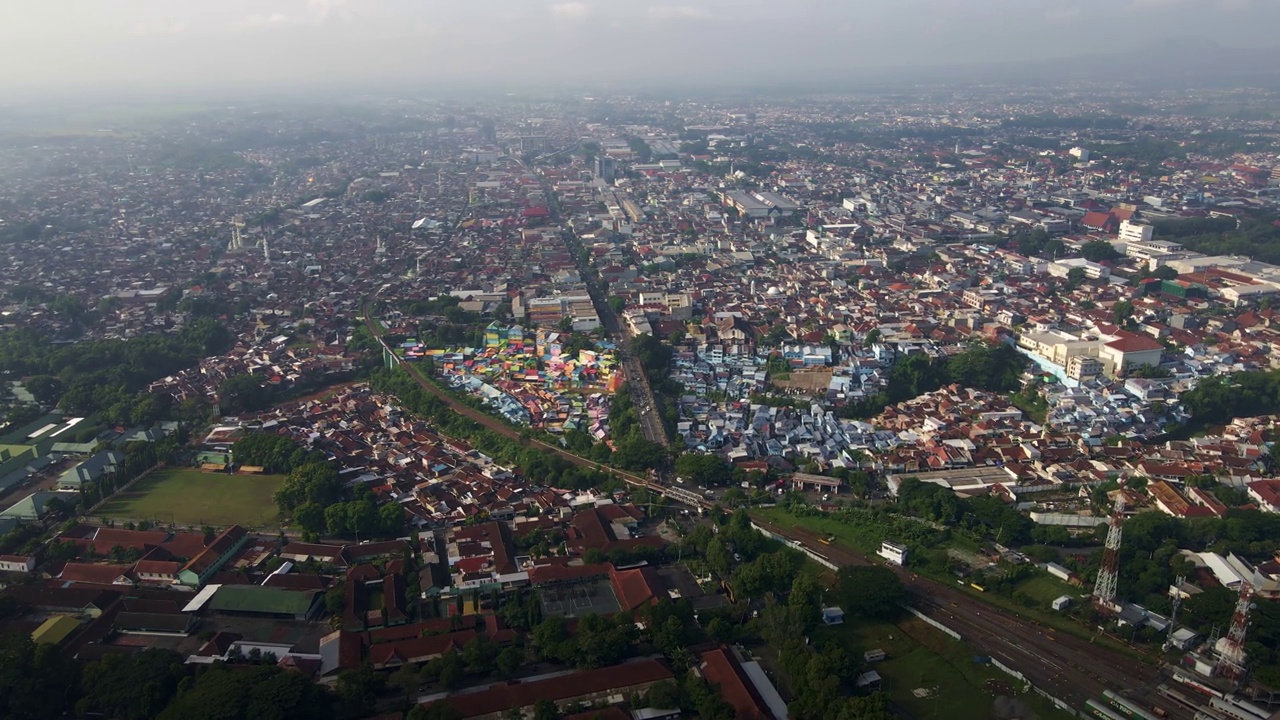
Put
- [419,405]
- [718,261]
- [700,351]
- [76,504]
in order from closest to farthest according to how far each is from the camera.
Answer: [76,504] < [419,405] < [700,351] < [718,261]

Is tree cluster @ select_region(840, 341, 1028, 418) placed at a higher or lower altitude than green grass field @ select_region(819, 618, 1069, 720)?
higher

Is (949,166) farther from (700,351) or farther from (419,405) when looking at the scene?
(419,405)

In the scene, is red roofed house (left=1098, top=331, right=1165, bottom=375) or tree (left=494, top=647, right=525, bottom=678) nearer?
tree (left=494, top=647, right=525, bottom=678)

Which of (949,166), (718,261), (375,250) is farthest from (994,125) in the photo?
(375,250)

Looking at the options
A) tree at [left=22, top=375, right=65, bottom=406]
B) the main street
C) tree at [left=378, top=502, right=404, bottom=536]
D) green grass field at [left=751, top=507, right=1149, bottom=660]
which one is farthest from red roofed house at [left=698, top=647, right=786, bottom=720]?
tree at [left=22, top=375, right=65, bottom=406]

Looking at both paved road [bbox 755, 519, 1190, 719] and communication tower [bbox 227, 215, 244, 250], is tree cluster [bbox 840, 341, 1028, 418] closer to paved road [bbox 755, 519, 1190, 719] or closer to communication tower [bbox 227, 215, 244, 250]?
paved road [bbox 755, 519, 1190, 719]
